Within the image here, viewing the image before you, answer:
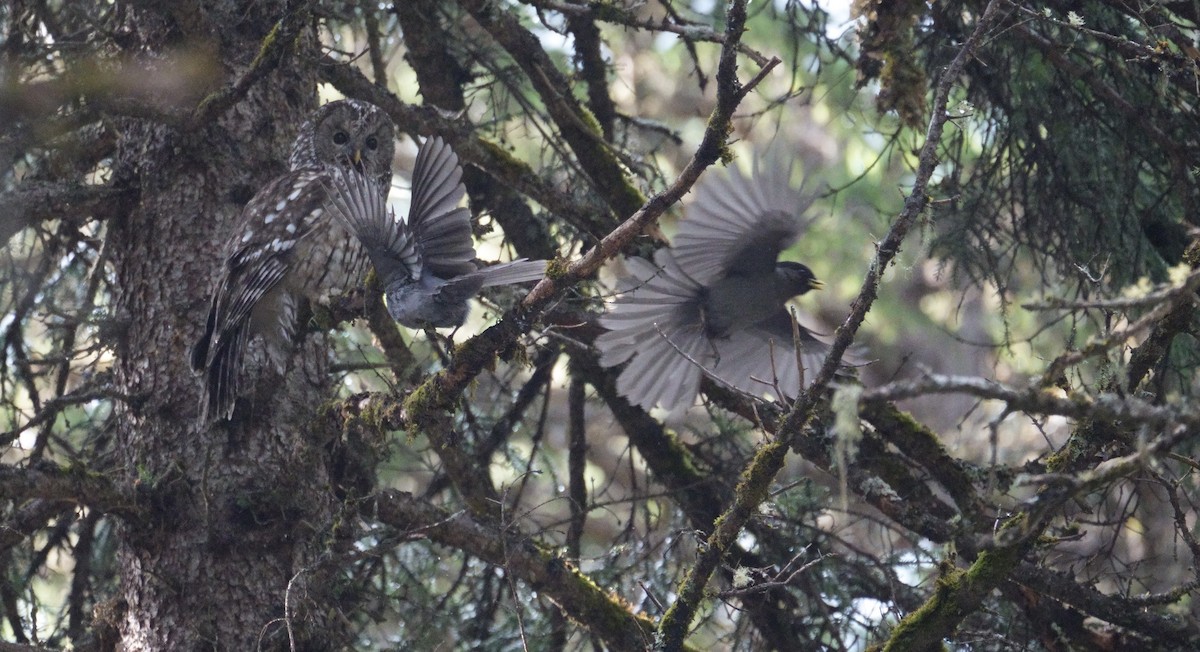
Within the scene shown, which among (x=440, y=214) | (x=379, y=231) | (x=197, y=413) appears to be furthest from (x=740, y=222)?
(x=197, y=413)

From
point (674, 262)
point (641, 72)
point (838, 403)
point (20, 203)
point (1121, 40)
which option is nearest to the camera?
point (838, 403)

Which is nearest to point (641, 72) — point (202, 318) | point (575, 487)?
point (575, 487)

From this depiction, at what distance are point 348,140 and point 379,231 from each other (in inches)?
58.9

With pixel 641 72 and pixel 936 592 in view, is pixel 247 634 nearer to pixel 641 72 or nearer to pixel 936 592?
pixel 936 592

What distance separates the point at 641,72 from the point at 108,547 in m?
9.93

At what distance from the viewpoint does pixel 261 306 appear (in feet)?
13.5

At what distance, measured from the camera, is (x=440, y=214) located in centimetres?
327

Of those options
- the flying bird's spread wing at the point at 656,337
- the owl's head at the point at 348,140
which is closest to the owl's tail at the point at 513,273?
the flying bird's spread wing at the point at 656,337

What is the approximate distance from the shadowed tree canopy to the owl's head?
0.38 feet

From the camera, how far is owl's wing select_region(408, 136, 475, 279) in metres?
3.24

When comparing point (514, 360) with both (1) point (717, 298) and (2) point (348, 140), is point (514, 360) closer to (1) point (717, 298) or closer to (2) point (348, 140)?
(1) point (717, 298)

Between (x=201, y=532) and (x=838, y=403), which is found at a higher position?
(x=201, y=532)

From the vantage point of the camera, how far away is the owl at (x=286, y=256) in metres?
3.66

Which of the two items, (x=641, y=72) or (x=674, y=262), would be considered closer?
(x=674, y=262)
